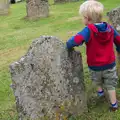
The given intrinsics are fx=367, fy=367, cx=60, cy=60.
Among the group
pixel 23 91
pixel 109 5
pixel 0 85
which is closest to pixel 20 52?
pixel 0 85

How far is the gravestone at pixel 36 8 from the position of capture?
15961mm

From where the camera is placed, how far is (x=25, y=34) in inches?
521

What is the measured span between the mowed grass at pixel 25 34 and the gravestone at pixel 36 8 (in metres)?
0.36

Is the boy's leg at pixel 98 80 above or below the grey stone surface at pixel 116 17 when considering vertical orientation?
below

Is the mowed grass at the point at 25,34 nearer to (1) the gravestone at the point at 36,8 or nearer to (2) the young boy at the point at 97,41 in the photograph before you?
(1) the gravestone at the point at 36,8

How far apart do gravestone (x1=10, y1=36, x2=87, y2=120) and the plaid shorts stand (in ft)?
1.05

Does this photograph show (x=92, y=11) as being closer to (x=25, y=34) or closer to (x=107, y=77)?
(x=107, y=77)

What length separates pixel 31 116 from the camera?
4.89 metres

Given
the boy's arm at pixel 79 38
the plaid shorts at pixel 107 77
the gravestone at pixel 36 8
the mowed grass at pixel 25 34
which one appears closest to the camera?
the boy's arm at pixel 79 38

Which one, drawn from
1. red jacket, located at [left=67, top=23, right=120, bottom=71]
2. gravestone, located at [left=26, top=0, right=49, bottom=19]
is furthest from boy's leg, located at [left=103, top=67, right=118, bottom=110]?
gravestone, located at [left=26, top=0, right=49, bottom=19]

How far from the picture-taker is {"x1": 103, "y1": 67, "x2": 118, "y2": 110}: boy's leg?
5.25 meters

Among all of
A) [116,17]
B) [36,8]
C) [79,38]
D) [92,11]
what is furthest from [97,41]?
[36,8]

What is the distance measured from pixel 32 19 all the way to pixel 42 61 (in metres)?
11.3

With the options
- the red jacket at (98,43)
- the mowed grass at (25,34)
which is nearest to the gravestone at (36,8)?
the mowed grass at (25,34)
